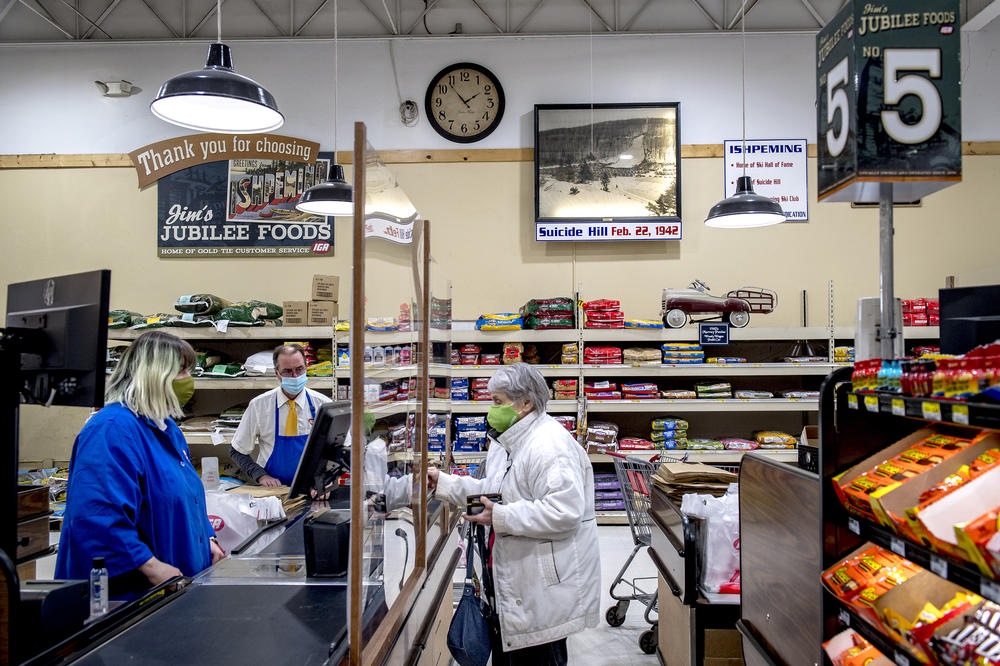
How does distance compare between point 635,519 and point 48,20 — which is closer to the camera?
point 635,519

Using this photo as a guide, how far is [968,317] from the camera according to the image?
1.84 m

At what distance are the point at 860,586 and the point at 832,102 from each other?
4.20 ft

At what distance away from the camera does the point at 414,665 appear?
179 cm

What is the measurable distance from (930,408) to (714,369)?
5150 mm

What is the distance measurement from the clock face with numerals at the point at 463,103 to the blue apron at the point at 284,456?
4.25 meters

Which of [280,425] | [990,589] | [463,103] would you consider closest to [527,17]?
[463,103]

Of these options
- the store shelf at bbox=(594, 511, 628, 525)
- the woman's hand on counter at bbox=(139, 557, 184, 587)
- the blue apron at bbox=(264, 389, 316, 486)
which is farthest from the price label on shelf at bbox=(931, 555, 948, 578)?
the store shelf at bbox=(594, 511, 628, 525)

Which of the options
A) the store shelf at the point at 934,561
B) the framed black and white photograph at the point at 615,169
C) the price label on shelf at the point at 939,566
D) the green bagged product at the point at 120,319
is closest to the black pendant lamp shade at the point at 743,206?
the framed black and white photograph at the point at 615,169

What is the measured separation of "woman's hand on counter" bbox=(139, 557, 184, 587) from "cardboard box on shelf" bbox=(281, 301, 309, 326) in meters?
4.53

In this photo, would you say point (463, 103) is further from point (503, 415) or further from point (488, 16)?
point (503, 415)

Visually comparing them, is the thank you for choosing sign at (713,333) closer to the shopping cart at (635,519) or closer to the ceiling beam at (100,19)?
the shopping cart at (635,519)

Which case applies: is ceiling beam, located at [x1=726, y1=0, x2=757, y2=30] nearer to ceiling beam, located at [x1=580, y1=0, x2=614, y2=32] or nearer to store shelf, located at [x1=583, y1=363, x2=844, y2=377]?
ceiling beam, located at [x1=580, y1=0, x2=614, y2=32]

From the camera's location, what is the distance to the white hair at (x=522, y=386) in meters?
2.61

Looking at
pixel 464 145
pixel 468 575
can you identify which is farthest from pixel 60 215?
pixel 468 575
